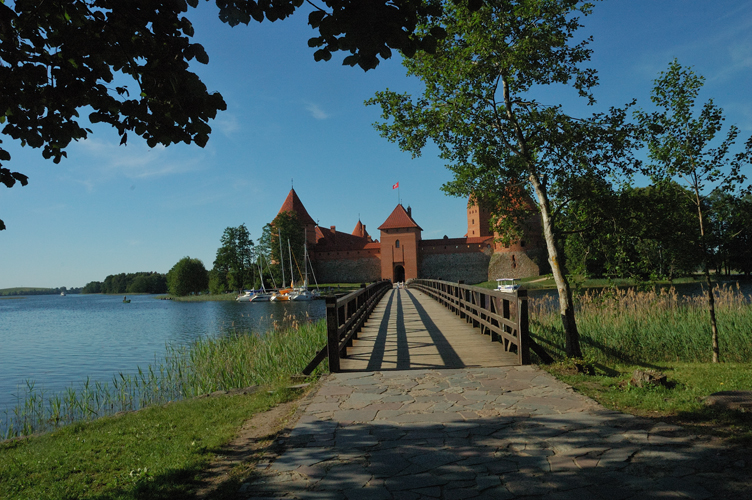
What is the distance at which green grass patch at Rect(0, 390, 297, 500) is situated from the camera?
9.91ft

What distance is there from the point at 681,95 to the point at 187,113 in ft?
27.4

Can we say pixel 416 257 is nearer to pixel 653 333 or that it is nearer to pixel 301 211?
pixel 301 211

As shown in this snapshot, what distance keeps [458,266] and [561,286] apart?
47.6 meters

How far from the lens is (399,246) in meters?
54.5

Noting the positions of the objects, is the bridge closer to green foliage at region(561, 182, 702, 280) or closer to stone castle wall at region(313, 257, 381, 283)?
green foliage at region(561, 182, 702, 280)

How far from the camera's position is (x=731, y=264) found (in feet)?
128

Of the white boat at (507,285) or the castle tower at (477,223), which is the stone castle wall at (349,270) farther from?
the white boat at (507,285)

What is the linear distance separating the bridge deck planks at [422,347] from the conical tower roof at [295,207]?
4940cm

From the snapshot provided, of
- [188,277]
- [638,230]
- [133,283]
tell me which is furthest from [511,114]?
[133,283]

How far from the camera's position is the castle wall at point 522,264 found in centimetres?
5097

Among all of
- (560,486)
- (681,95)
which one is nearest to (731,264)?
(681,95)

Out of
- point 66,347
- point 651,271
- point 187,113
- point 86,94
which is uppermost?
point 86,94

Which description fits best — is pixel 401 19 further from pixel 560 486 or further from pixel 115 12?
pixel 560 486

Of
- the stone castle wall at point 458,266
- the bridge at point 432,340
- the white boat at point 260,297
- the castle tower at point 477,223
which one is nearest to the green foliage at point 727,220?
the bridge at point 432,340
